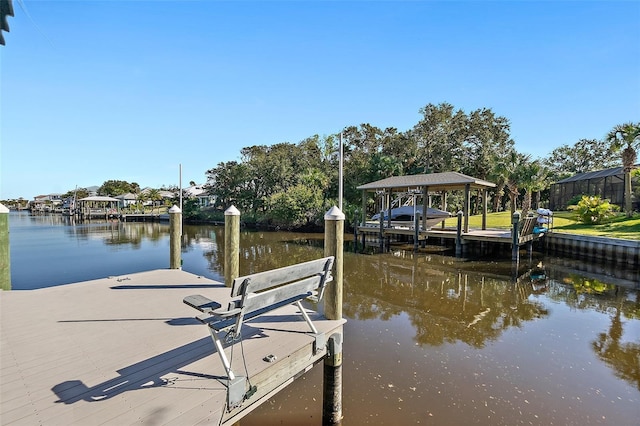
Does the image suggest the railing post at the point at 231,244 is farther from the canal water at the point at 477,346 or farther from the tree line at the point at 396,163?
the tree line at the point at 396,163

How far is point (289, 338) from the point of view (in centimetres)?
363

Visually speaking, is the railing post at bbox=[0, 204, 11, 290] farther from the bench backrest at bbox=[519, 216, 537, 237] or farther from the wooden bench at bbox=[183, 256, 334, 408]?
the bench backrest at bbox=[519, 216, 537, 237]

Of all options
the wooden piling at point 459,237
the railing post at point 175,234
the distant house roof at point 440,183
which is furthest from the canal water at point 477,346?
the distant house roof at point 440,183

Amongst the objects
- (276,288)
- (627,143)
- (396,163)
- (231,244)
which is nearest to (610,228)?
(627,143)

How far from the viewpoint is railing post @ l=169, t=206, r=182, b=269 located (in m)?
6.88

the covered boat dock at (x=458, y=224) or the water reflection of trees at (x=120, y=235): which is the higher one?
the covered boat dock at (x=458, y=224)

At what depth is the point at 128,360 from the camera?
3.11 meters

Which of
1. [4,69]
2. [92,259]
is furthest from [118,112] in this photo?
[4,69]

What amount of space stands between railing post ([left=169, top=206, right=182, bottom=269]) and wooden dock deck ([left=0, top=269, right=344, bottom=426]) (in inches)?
78.8

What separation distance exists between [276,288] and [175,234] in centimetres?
471

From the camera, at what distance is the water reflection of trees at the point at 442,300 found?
6.74 metres

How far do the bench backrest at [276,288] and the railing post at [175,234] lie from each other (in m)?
4.44

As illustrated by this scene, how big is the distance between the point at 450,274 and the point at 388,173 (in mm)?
18930

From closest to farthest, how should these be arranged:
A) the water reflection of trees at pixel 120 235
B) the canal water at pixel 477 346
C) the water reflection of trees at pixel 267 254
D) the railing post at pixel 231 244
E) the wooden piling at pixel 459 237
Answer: the canal water at pixel 477 346
the railing post at pixel 231 244
the water reflection of trees at pixel 267 254
the wooden piling at pixel 459 237
the water reflection of trees at pixel 120 235
